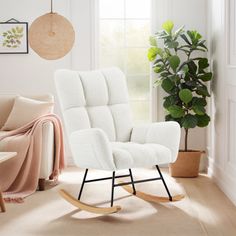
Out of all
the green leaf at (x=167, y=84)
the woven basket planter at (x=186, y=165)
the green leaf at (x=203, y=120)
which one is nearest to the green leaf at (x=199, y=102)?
the green leaf at (x=203, y=120)

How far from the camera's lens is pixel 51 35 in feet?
19.5

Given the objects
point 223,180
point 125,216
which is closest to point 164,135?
point 125,216

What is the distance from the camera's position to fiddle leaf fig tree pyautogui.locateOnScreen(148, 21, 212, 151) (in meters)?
5.48

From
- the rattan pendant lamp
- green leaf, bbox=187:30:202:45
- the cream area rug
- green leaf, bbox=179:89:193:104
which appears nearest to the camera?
the cream area rug

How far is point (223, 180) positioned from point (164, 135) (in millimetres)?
892

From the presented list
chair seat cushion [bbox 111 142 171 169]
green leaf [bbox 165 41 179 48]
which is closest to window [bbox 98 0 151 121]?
green leaf [bbox 165 41 179 48]

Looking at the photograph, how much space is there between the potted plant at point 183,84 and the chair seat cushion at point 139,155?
4.26ft

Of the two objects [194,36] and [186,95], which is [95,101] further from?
[194,36]

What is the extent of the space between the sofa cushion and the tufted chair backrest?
0.86 m

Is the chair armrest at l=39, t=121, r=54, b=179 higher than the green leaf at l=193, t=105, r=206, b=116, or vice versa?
the green leaf at l=193, t=105, r=206, b=116

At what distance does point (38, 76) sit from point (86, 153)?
2.47 m

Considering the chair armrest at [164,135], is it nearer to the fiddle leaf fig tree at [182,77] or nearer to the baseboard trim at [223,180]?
the baseboard trim at [223,180]

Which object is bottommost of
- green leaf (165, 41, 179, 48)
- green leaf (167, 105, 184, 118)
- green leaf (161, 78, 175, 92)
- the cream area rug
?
the cream area rug

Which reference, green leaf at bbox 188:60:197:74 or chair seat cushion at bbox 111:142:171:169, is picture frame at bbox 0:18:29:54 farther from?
chair seat cushion at bbox 111:142:171:169
